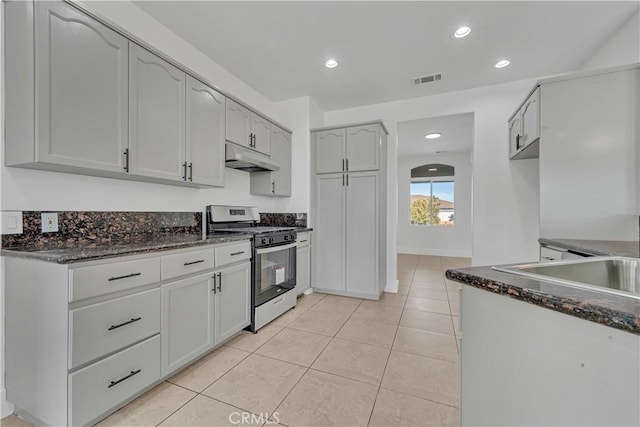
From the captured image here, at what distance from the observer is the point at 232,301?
7.12 ft

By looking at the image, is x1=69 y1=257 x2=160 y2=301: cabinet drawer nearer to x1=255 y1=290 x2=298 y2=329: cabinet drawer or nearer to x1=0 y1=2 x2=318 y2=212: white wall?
x1=0 y1=2 x2=318 y2=212: white wall

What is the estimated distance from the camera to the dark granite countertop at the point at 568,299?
53 cm

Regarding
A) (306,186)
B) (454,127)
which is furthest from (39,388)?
(454,127)

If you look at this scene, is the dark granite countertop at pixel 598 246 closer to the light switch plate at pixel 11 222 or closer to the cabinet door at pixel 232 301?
the cabinet door at pixel 232 301

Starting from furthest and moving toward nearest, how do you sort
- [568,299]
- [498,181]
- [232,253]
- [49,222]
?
[498,181] → [232,253] → [49,222] → [568,299]

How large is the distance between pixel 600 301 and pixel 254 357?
2055 mm

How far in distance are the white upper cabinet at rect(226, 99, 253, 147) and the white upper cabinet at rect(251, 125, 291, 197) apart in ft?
1.58

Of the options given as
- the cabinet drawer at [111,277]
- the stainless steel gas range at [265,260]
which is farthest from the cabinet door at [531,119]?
the cabinet drawer at [111,277]

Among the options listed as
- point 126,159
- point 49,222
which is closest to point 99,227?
point 49,222

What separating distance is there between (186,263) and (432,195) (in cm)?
663

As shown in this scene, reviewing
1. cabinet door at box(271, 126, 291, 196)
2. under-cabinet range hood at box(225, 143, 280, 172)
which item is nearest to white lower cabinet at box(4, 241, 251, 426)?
under-cabinet range hood at box(225, 143, 280, 172)

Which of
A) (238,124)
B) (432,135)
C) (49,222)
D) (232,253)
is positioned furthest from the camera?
(432,135)

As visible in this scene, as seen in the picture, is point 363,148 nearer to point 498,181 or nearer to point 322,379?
point 498,181

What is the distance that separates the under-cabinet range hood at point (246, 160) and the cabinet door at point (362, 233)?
110 cm
